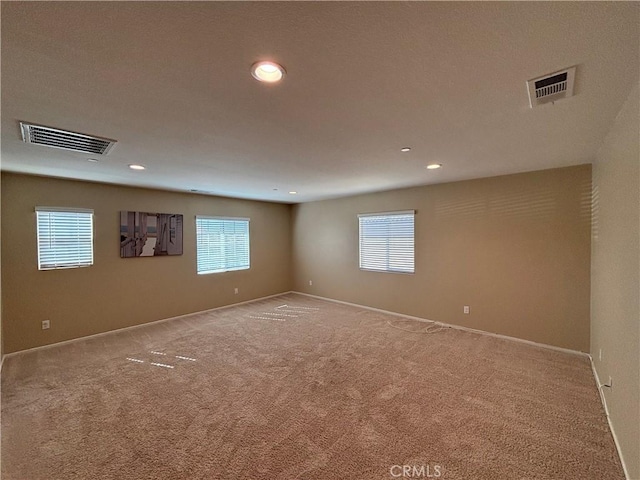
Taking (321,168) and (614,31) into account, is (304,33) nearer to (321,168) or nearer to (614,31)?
(614,31)

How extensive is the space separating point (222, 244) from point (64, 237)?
2.49 metres

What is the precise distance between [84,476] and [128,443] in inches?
10.9

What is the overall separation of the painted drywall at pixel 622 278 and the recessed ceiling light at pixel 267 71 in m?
2.07

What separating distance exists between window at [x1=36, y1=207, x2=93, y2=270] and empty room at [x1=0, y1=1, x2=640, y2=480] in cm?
3

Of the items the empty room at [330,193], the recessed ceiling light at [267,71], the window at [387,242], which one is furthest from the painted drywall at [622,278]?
the window at [387,242]

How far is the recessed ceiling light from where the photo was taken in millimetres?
1301

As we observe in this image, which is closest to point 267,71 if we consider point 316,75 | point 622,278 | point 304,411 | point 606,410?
point 316,75

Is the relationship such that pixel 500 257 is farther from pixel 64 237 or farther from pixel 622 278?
pixel 64 237

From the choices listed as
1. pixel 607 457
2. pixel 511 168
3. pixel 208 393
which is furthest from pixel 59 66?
pixel 511 168

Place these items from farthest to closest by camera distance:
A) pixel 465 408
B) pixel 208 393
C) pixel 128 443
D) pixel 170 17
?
pixel 208 393, pixel 465 408, pixel 128 443, pixel 170 17

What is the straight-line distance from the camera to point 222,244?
5.73 metres

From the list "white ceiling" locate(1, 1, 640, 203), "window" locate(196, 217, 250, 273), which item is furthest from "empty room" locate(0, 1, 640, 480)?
"window" locate(196, 217, 250, 273)

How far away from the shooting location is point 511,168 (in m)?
3.39

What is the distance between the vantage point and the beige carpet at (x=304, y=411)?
5.69 ft
